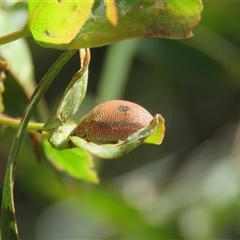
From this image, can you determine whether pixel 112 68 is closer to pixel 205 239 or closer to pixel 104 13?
pixel 205 239

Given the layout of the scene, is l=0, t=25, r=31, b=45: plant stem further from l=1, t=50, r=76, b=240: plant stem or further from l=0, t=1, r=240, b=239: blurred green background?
l=0, t=1, r=240, b=239: blurred green background

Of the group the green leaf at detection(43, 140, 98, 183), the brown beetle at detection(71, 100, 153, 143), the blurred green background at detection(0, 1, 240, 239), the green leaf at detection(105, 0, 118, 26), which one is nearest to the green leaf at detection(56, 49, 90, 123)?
the brown beetle at detection(71, 100, 153, 143)

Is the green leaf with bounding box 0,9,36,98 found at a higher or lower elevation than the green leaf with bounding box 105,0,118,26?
lower

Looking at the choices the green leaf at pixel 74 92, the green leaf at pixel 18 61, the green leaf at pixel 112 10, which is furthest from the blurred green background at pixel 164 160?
the green leaf at pixel 112 10

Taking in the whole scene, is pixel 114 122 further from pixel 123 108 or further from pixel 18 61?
pixel 18 61

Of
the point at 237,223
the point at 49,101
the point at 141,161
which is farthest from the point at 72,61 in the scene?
the point at 237,223
